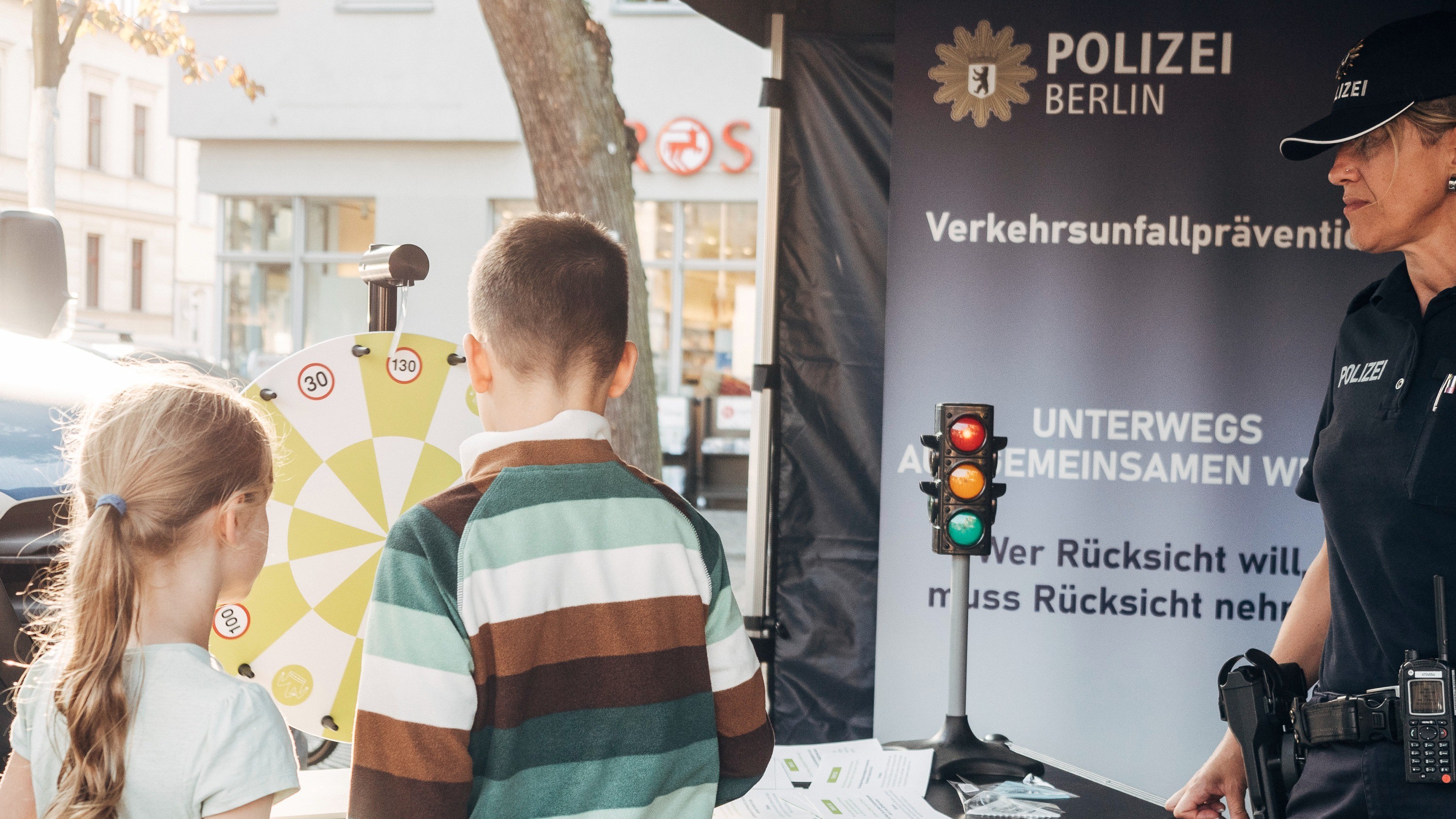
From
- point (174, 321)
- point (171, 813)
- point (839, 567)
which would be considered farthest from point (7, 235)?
point (174, 321)

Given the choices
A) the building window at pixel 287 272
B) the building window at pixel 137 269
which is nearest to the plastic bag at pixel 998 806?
the building window at pixel 287 272

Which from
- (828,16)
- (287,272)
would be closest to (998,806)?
(828,16)

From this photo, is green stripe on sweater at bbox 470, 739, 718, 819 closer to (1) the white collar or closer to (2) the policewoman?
(1) the white collar

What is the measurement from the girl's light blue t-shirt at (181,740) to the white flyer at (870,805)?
1.20 m

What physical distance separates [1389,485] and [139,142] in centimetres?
3369

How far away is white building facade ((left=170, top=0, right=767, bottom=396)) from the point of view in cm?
1323

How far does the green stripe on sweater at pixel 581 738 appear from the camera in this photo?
4.67 feet

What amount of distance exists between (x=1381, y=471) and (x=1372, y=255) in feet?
7.32

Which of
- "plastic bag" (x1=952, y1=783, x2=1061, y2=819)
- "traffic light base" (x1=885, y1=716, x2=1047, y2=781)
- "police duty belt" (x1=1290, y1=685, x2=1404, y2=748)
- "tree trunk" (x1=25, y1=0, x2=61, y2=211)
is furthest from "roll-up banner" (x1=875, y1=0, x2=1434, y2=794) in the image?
"tree trunk" (x1=25, y1=0, x2=61, y2=211)

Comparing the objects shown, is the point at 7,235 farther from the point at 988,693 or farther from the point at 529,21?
the point at 988,693

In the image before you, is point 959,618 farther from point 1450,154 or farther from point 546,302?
point 546,302

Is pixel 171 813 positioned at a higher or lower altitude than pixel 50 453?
lower

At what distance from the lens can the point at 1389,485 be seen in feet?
5.97

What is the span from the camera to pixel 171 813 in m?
1.37
